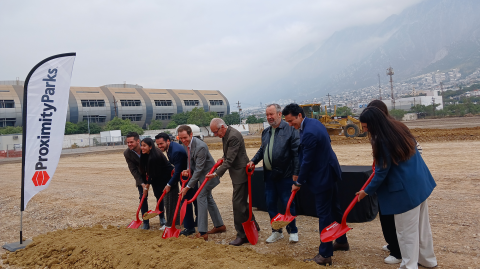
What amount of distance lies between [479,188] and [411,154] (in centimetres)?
524

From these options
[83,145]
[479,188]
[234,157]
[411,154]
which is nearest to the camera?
[411,154]

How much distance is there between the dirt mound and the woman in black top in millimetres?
874

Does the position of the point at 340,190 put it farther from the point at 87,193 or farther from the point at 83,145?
the point at 83,145

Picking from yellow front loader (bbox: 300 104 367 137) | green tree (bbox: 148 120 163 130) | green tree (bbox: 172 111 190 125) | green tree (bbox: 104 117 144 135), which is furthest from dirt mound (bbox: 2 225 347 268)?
Result: green tree (bbox: 172 111 190 125)

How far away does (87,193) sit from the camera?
34.8 ft

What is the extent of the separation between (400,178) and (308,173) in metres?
1.06

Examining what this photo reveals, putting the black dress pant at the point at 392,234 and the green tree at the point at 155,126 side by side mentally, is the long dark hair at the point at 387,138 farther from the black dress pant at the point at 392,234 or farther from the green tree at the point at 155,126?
the green tree at the point at 155,126

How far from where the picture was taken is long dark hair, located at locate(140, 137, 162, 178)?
229 inches

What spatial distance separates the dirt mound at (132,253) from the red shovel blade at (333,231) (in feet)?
1.07

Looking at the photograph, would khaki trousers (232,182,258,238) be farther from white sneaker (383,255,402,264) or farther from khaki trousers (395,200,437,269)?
khaki trousers (395,200,437,269)

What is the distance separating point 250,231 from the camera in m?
4.94

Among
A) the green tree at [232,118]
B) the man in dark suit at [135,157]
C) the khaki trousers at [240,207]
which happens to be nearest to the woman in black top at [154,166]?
the man in dark suit at [135,157]

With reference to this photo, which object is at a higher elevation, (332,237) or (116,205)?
(332,237)

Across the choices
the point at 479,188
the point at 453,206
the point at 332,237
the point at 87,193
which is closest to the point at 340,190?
the point at 332,237
